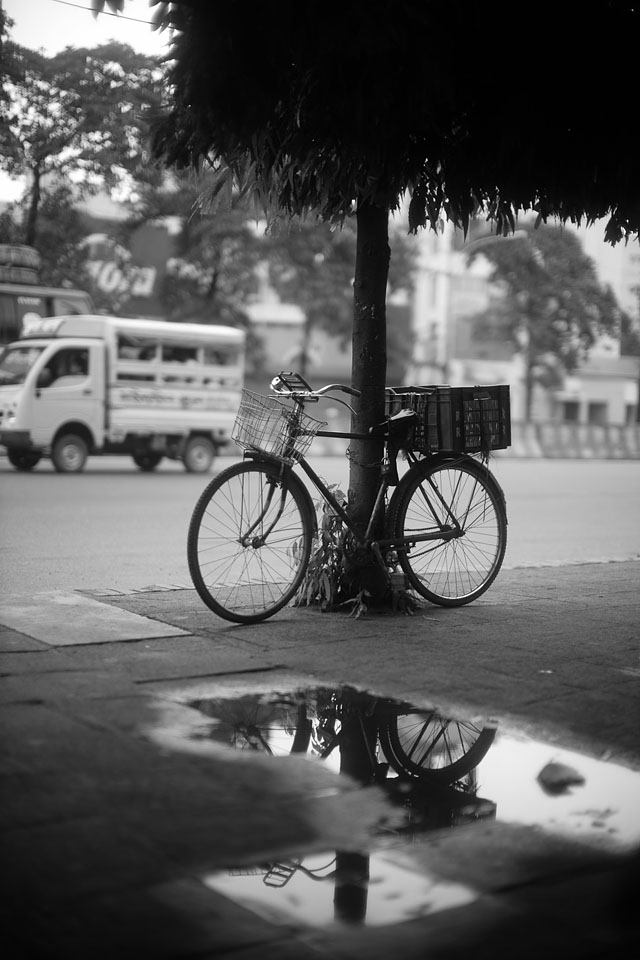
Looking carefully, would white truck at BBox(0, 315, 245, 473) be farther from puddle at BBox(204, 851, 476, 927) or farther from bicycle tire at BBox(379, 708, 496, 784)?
puddle at BBox(204, 851, 476, 927)

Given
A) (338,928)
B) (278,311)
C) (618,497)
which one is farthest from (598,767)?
(278,311)

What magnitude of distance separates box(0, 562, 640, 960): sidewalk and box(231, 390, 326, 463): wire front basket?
35.6 inches

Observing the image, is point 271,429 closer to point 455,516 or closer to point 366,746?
point 455,516

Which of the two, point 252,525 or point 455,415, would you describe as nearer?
point 252,525

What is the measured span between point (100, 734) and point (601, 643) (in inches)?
111

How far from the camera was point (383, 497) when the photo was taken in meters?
6.50

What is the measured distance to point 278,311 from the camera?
2045 inches

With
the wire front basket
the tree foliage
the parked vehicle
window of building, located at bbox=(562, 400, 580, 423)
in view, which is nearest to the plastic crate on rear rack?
the wire front basket

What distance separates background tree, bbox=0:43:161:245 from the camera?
68.0ft

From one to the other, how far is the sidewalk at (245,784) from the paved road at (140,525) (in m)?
2.27

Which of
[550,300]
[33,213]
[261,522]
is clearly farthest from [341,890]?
[550,300]

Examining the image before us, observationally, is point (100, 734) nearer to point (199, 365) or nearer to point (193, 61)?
point (193, 61)

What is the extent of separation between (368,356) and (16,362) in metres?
14.8

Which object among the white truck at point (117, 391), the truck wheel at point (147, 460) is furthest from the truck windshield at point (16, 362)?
the truck wheel at point (147, 460)
